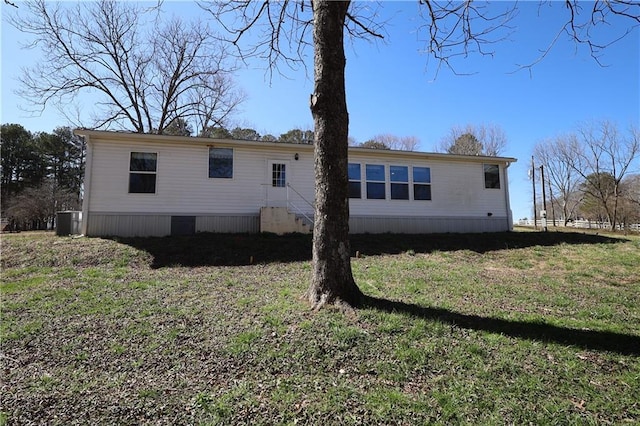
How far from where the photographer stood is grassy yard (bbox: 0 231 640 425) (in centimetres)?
236

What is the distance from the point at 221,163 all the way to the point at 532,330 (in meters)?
10.0

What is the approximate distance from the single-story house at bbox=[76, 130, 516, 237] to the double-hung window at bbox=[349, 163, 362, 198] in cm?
4

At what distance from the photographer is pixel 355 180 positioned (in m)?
12.3

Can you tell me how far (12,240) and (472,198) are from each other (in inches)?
618

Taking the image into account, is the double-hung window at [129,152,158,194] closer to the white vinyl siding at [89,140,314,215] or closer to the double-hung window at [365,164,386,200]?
the white vinyl siding at [89,140,314,215]

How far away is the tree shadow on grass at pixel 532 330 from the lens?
10.7ft

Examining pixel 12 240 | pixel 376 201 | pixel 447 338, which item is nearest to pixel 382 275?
pixel 447 338

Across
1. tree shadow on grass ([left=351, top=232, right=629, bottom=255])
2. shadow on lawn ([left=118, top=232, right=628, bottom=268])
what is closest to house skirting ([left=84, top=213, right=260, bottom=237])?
shadow on lawn ([left=118, top=232, right=628, bottom=268])

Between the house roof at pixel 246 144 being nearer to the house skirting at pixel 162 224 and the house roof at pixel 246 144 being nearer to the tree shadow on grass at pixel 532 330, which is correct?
the house skirting at pixel 162 224

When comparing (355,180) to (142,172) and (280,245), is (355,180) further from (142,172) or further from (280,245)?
(142,172)

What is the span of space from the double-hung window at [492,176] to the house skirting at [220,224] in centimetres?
146

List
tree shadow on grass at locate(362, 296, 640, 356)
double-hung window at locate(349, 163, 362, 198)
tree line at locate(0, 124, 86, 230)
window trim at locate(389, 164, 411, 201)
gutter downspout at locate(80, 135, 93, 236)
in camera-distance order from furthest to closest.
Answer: tree line at locate(0, 124, 86, 230) < window trim at locate(389, 164, 411, 201) < double-hung window at locate(349, 163, 362, 198) < gutter downspout at locate(80, 135, 93, 236) < tree shadow on grass at locate(362, 296, 640, 356)

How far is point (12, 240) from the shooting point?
9344 mm

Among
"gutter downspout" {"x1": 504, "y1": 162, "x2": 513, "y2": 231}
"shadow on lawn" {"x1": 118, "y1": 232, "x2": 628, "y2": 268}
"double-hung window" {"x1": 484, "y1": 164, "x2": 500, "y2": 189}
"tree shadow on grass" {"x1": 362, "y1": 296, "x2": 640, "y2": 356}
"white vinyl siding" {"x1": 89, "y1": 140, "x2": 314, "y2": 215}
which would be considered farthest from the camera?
"gutter downspout" {"x1": 504, "y1": 162, "x2": 513, "y2": 231}
